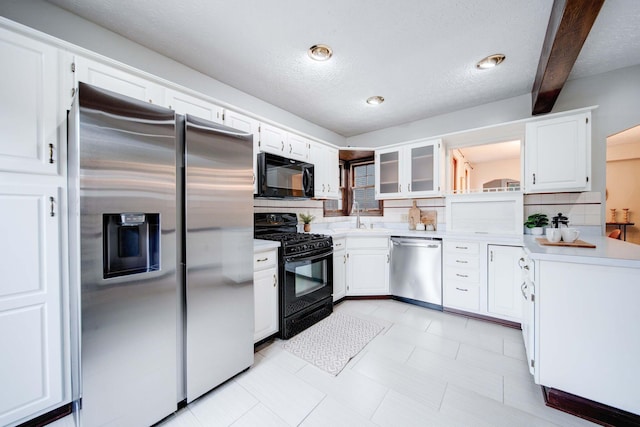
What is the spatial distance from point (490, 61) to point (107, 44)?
3.17 m

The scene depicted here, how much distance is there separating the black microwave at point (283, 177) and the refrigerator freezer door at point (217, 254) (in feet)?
2.07

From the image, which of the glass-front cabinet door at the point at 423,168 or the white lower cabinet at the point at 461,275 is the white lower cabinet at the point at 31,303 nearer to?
the white lower cabinet at the point at 461,275

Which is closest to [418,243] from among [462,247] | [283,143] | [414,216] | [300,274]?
[462,247]

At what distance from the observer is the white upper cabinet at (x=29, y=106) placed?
1.25 m

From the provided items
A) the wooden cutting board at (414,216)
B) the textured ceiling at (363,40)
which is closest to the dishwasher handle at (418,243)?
the wooden cutting board at (414,216)

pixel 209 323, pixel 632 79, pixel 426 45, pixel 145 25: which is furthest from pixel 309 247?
pixel 632 79

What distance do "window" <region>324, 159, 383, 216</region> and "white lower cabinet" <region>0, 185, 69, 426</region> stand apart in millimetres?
3018

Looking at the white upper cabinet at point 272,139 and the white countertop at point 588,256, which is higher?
the white upper cabinet at point 272,139

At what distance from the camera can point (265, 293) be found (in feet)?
7.09

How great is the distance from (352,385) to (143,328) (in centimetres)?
138

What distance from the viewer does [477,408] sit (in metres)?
1.49

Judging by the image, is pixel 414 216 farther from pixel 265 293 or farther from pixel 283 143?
pixel 265 293

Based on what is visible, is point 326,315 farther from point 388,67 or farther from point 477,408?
point 388,67

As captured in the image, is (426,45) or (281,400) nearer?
(281,400)
